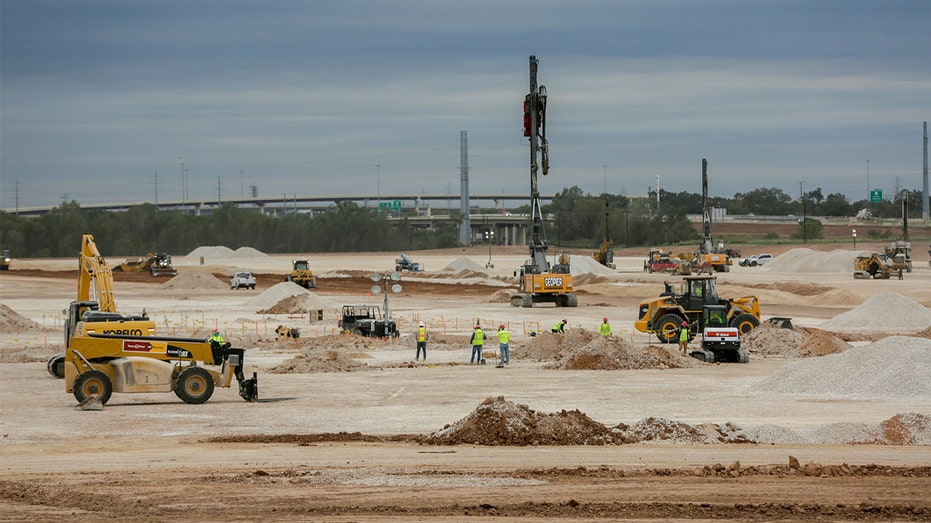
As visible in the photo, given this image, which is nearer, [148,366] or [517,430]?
[517,430]

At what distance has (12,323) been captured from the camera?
171ft

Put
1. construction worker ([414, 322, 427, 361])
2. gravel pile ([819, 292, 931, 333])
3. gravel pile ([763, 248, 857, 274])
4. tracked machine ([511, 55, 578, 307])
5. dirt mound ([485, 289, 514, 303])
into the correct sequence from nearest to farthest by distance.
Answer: construction worker ([414, 322, 427, 361]) → gravel pile ([819, 292, 931, 333]) → tracked machine ([511, 55, 578, 307]) → dirt mound ([485, 289, 514, 303]) → gravel pile ([763, 248, 857, 274])

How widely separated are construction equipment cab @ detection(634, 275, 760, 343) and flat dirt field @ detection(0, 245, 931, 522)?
3.98 ft

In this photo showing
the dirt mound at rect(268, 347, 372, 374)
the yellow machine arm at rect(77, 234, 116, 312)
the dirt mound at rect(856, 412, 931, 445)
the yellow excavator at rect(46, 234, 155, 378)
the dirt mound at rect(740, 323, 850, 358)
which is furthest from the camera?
the yellow machine arm at rect(77, 234, 116, 312)

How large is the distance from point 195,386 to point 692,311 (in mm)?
20224

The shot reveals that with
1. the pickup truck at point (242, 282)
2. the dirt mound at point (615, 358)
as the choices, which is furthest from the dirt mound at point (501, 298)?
the dirt mound at point (615, 358)

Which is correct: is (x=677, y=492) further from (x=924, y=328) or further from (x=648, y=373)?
(x=924, y=328)

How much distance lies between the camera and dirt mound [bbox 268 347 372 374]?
1399 inches

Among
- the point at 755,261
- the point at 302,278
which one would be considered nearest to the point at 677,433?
the point at 302,278

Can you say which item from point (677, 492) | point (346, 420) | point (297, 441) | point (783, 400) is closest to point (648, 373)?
point (783, 400)

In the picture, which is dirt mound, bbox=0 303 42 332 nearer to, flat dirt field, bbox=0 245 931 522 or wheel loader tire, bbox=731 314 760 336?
flat dirt field, bbox=0 245 931 522

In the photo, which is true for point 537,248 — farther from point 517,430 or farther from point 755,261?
point 755,261

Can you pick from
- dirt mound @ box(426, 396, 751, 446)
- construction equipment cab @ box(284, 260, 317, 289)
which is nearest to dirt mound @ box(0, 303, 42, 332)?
construction equipment cab @ box(284, 260, 317, 289)

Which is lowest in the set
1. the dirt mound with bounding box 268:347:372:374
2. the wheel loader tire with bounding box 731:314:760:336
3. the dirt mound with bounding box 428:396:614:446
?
the dirt mound with bounding box 268:347:372:374
